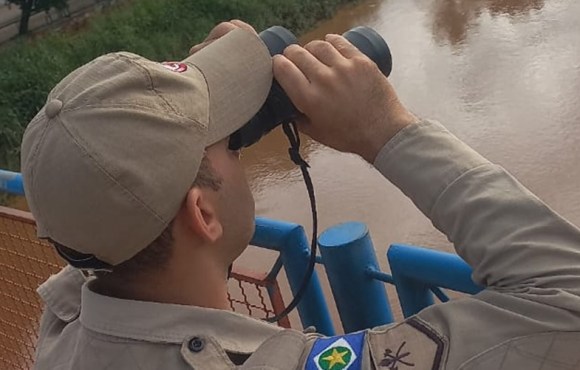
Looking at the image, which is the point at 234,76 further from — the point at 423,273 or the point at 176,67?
the point at 423,273

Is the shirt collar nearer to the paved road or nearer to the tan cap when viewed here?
the tan cap

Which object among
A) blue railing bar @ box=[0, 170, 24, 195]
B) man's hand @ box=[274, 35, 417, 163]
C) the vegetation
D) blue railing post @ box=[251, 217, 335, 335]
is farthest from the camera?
the vegetation

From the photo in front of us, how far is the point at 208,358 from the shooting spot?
875 millimetres

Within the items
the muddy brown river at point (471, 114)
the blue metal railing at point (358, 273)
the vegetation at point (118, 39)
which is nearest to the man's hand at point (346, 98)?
the blue metal railing at point (358, 273)

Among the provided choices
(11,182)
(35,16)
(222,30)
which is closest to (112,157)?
(222,30)

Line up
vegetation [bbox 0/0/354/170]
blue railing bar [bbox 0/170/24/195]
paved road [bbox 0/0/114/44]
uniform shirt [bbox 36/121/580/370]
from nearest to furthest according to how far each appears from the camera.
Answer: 1. uniform shirt [bbox 36/121/580/370]
2. blue railing bar [bbox 0/170/24/195]
3. vegetation [bbox 0/0/354/170]
4. paved road [bbox 0/0/114/44]

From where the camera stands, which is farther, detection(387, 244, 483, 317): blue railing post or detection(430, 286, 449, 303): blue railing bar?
detection(430, 286, 449, 303): blue railing bar

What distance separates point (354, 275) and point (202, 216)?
41cm

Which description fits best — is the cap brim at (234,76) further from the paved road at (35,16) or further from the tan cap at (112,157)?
the paved road at (35,16)

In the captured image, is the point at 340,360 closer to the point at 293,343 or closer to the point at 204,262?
the point at 293,343

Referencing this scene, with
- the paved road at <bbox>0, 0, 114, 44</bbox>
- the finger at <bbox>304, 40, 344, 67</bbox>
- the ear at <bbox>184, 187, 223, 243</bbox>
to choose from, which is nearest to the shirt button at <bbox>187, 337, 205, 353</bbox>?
the ear at <bbox>184, 187, 223, 243</bbox>

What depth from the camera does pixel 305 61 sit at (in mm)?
968

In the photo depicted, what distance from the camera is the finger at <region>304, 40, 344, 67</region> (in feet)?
3.12

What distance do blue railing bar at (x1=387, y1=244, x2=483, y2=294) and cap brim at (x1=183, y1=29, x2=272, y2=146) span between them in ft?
0.99
